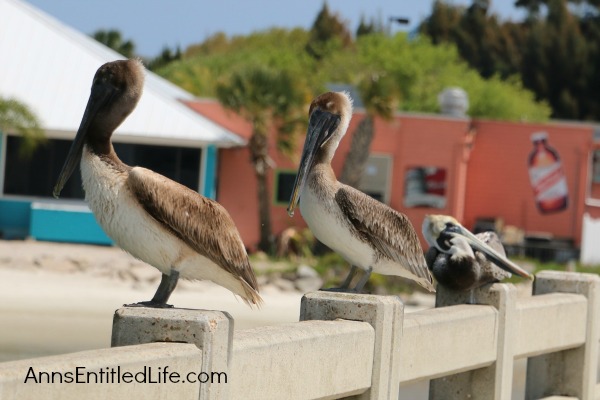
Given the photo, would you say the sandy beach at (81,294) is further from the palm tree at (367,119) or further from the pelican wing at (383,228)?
the pelican wing at (383,228)

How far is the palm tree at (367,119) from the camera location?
27016mm

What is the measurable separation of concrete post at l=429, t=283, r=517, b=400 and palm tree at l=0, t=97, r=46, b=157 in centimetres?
1770

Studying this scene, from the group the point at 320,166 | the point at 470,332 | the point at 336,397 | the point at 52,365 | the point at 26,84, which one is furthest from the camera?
the point at 26,84

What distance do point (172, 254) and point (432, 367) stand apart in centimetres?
203

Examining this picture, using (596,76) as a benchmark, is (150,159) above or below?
below

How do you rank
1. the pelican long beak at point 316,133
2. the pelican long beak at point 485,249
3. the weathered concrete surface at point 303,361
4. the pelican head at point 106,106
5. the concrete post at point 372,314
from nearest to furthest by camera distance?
the weathered concrete surface at point 303,361 < the pelican head at point 106,106 < the concrete post at point 372,314 < the pelican long beak at point 316,133 < the pelican long beak at point 485,249

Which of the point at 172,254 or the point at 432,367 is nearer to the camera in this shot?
the point at 172,254

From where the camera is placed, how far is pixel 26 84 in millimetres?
26484

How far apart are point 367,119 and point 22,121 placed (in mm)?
7268

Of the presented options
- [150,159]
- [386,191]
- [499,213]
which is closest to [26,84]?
[150,159]

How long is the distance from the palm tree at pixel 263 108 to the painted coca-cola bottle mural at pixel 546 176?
237 inches

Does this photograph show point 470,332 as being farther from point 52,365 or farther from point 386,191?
point 386,191

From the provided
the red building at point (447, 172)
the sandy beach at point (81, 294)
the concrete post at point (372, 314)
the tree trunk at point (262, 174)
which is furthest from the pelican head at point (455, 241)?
the red building at point (447, 172)

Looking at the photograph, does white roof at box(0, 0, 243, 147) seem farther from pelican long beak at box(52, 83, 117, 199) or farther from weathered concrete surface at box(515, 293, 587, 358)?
pelican long beak at box(52, 83, 117, 199)
